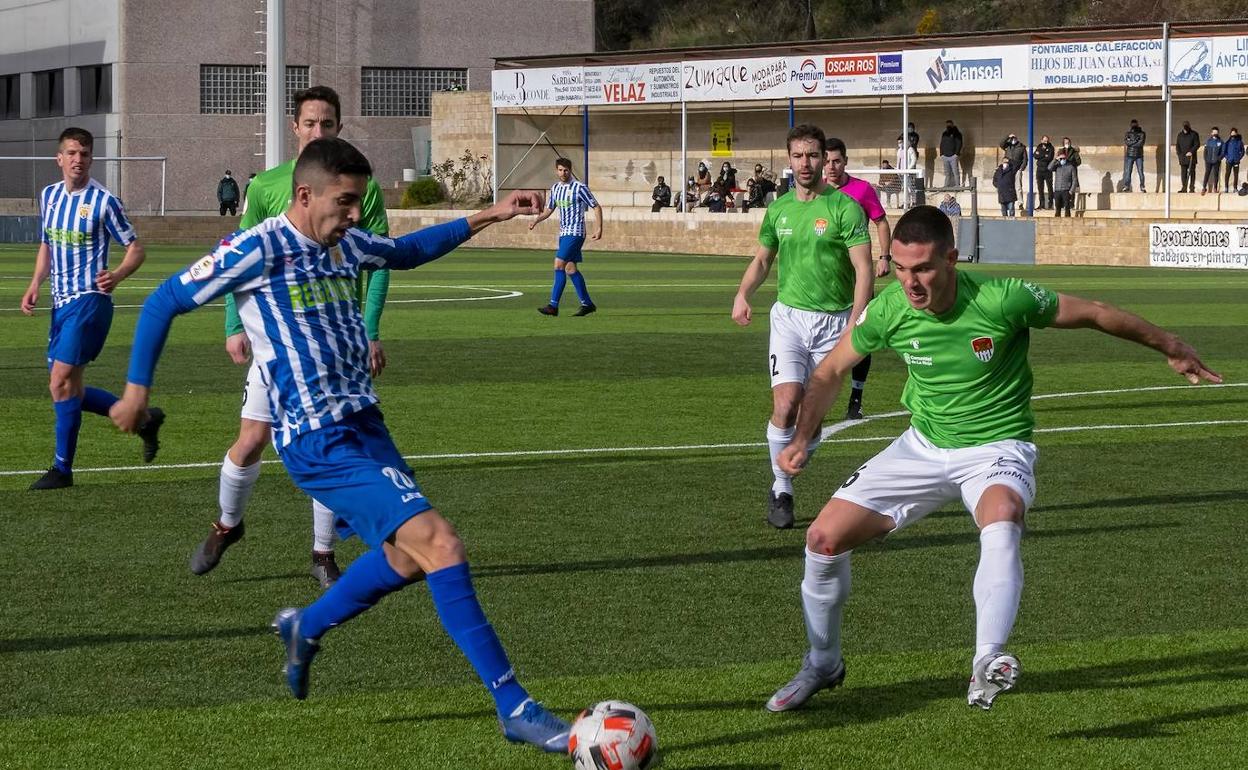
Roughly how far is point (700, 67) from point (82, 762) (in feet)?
152

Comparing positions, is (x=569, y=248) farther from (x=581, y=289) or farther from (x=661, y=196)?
(x=661, y=196)

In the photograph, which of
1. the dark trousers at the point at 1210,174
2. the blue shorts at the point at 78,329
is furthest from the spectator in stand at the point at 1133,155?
the blue shorts at the point at 78,329

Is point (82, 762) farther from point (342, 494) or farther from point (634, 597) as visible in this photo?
point (634, 597)

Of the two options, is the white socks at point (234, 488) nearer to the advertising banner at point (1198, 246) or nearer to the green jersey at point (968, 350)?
the green jersey at point (968, 350)

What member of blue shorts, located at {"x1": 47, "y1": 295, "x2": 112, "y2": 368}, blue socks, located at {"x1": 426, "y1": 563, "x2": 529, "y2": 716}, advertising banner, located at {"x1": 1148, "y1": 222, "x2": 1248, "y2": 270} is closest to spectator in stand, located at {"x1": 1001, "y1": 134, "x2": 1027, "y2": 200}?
advertising banner, located at {"x1": 1148, "y1": 222, "x2": 1248, "y2": 270}

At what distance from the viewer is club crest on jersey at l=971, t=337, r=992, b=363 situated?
5988 mm

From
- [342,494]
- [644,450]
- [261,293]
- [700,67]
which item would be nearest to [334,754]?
[342,494]

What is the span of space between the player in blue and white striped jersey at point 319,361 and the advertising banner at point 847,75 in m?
42.1

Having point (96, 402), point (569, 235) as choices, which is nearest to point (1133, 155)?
point (569, 235)

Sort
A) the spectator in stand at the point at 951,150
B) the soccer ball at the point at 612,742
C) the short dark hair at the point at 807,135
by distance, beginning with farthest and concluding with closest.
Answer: the spectator in stand at the point at 951,150, the short dark hair at the point at 807,135, the soccer ball at the point at 612,742

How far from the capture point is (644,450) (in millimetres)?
12141

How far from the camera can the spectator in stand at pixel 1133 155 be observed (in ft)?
148

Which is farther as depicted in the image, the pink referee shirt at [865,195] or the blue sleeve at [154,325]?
the pink referee shirt at [865,195]

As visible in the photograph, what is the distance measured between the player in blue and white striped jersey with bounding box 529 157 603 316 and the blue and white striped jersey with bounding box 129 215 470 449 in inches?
703
